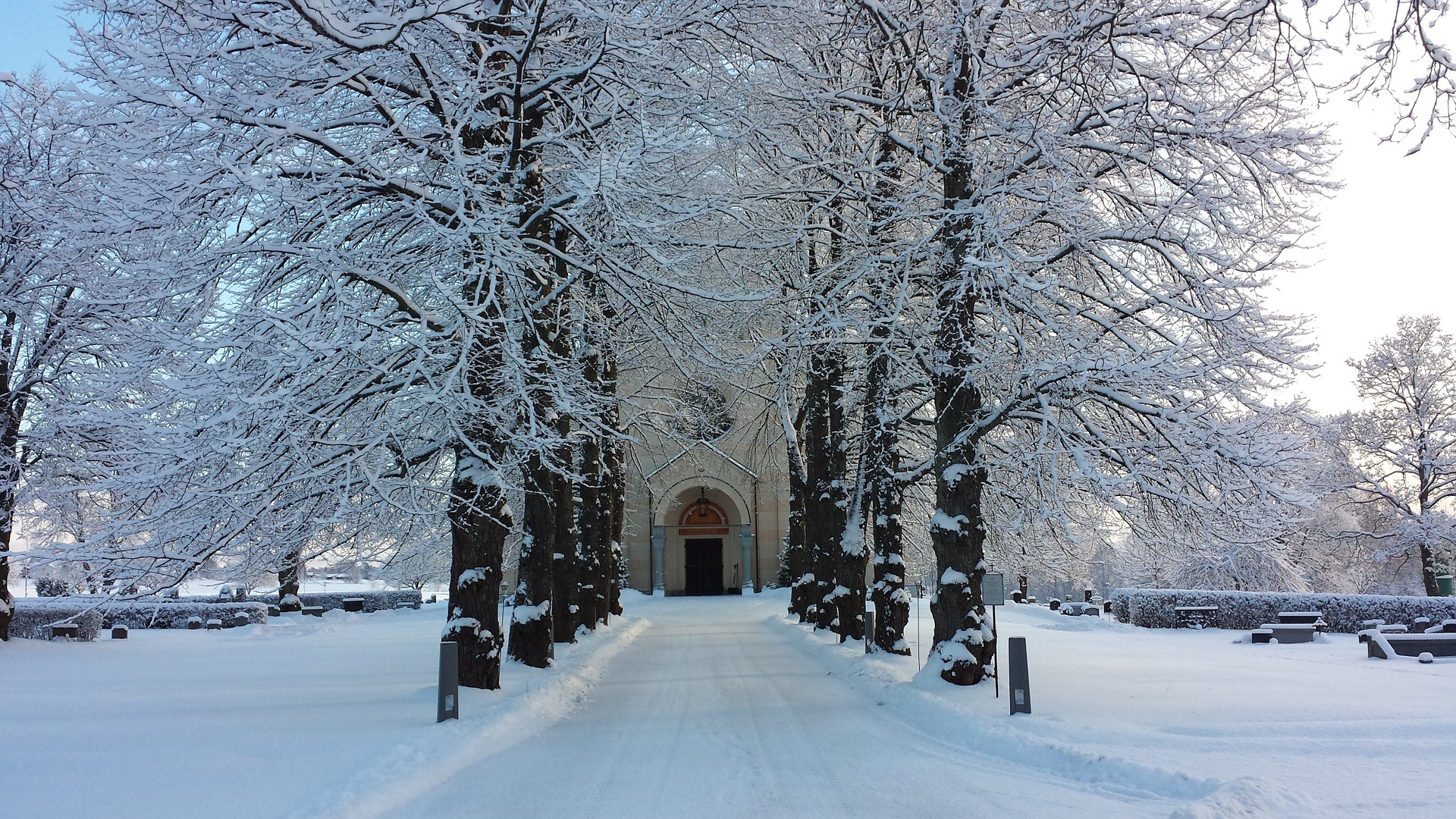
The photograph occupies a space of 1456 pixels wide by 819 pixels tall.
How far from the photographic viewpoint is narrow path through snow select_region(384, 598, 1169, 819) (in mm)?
6586

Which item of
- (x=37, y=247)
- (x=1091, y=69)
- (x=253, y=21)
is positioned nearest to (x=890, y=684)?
(x=1091, y=69)

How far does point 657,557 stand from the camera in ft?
151

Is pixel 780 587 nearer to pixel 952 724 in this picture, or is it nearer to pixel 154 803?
pixel 952 724

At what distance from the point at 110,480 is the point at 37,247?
10286 millimetres

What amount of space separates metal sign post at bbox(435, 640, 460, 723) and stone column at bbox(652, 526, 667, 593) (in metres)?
36.2

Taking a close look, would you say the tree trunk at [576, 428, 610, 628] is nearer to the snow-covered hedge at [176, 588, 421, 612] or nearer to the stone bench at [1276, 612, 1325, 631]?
the snow-covered hedge at [176, 588, 421, 612]

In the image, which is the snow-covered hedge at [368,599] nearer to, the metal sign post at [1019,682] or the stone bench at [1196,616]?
the stone bench at [1196,616]

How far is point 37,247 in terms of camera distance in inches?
610

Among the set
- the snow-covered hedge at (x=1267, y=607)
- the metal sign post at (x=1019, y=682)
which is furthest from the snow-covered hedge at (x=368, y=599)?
the metal sign post at (x=1019, y=682)

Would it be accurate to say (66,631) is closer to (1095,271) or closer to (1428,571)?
(1095,271)

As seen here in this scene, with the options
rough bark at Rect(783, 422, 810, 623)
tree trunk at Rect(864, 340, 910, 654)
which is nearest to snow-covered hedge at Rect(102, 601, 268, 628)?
rough bark at Rect(783, 422, 810, 623)

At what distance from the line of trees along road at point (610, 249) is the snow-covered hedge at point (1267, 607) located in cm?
1588

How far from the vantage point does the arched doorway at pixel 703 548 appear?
48.0m

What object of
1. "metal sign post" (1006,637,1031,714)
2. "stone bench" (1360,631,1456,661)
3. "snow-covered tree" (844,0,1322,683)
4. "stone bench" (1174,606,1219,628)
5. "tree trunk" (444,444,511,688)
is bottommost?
"stone bench" (1174,606,1219,628)
